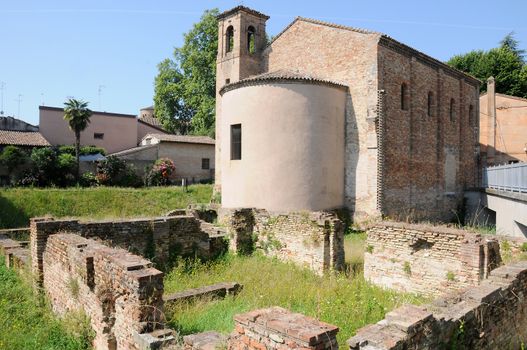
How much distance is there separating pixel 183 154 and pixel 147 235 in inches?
902

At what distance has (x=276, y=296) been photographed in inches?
339

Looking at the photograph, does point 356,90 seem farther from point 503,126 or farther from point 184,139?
point 503,126

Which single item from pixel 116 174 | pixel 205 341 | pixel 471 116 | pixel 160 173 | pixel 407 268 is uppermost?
pixel 471 116

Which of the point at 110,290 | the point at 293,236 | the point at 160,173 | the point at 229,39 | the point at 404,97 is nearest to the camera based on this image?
Answer: the point at 110,290

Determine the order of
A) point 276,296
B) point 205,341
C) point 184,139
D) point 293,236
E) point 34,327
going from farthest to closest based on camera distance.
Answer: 1. point 184,139
2. point 293,236
3. point 276,296
4. point 34,327
5. point 205,341

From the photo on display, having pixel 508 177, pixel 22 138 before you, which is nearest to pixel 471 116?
pixel 508 177

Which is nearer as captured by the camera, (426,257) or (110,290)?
(110,290)

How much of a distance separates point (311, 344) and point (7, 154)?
88.1 ft

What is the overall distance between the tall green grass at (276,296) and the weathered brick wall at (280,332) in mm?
1892

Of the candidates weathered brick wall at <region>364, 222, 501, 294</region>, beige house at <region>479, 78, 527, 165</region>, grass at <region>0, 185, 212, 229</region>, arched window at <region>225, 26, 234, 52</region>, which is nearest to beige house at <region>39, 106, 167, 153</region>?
grass at <region>0, 185, 212, 229</region>

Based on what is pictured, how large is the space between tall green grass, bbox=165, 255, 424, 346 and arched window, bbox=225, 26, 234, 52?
49.0ft

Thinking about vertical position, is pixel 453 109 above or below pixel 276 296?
above

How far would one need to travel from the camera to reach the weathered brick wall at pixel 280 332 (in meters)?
3.64

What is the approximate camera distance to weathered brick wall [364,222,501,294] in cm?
857
